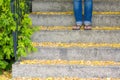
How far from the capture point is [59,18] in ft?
23.5

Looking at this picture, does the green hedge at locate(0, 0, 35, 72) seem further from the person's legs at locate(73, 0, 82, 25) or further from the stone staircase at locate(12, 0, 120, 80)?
the person's legs at locate(73, 0, 82, 25)

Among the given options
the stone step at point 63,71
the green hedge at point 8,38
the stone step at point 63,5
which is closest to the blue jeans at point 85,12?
the stone step at point 63,5

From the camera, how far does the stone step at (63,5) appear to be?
296 inches

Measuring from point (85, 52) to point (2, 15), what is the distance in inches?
59.1

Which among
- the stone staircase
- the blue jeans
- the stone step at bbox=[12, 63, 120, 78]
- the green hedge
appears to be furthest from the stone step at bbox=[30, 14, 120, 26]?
the stone step at bbox=[12, 63, 120, 78]

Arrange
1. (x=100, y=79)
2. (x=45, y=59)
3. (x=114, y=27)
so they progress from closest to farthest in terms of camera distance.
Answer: (x=100, y=79) < (x=45, y=59) < (x=114, y=27)

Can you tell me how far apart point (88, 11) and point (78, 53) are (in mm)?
885

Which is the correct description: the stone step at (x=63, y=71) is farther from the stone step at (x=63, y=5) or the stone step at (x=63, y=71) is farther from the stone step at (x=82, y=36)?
the stone step at (x=63, y=5)

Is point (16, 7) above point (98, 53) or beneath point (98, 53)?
above

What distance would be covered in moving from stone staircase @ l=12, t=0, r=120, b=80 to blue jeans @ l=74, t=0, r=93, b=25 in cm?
22

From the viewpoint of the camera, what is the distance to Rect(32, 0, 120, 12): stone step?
751 centimetres

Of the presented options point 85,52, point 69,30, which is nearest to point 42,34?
point 69,30

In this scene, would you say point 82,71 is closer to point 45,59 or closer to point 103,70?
point 103,70

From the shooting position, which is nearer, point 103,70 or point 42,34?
point 103,70
